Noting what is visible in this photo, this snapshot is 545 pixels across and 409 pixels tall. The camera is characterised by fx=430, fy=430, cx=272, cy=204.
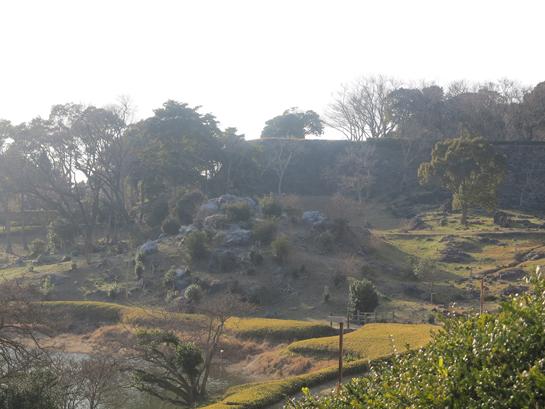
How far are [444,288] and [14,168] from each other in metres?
43.3

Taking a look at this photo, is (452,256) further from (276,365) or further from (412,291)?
(276,365)

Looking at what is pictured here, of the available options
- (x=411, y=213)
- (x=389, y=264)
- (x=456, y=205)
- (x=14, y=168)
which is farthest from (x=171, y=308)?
(x=411, y=213)

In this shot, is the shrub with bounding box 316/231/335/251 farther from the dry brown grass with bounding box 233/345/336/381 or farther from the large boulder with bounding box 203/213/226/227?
the dry brown grass with bounding box 233/345/336/381

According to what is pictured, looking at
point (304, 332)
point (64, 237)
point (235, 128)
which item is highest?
point (235, 128)

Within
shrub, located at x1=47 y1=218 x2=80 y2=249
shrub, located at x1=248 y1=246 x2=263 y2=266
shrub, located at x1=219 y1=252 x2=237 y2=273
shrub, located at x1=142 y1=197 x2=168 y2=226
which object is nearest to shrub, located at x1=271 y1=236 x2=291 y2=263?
shrub, located at x1=248 y1=246 x2=263 y2=266

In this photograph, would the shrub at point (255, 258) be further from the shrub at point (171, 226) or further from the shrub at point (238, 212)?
the shrub at point (171, 226)

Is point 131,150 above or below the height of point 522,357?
above

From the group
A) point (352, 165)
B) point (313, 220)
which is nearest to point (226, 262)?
point (313, 220)

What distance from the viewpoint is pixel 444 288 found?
101 feet

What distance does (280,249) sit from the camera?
33781 mm

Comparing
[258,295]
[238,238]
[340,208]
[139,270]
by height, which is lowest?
[258,295]

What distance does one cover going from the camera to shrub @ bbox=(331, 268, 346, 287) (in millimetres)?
31328

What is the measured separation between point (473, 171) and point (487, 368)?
44312 millimetres

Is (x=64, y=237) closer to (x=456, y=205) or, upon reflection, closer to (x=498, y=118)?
(x=456, y=205)
